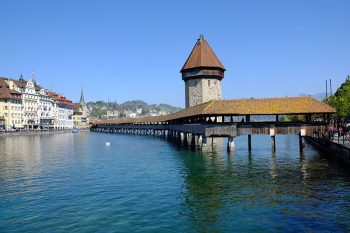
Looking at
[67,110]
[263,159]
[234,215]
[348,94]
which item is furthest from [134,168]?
[67,110]

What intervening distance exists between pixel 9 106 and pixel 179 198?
91.0 m

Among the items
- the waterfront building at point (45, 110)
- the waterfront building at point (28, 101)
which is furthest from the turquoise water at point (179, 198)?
the waterfront building at point (45, 110)

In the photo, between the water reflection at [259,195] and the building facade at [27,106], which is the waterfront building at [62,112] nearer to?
the building facade at [27,106]

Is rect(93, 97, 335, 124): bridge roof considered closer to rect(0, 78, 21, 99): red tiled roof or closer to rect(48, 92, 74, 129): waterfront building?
rect(0, 78, 21, 99): red tiled roof

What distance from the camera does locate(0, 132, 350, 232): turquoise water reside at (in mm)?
11984

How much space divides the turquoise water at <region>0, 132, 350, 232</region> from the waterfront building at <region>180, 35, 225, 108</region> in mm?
36324

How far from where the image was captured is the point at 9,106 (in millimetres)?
95125

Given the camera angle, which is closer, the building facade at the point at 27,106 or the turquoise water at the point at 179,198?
the turquoise water at the point at 179,198

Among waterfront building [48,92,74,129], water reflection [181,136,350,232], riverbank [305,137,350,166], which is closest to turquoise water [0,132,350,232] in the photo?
water reflection [181,136,350,232]

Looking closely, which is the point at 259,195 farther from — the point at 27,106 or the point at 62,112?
the point at 62,112

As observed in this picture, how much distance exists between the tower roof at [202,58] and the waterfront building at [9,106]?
54.6 meters

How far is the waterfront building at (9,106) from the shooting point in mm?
93688

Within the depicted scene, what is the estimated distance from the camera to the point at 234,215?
509 inches

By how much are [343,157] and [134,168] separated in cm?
1465
